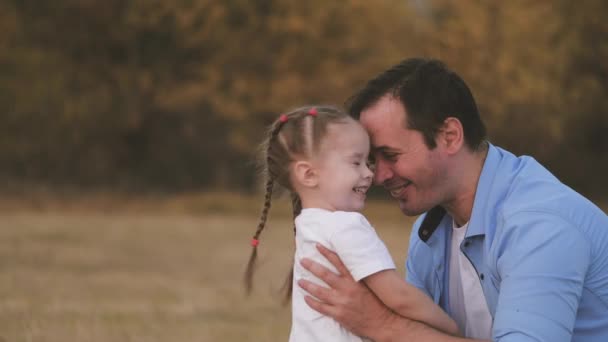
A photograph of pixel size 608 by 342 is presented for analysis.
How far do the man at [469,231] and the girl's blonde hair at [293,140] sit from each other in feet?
0.88

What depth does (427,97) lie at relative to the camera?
143 inches

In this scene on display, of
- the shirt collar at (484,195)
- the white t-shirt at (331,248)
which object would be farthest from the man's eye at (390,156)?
the white t-shirt at (331,248)

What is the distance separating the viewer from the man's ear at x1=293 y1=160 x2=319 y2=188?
342cm

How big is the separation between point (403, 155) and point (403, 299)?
660 mm

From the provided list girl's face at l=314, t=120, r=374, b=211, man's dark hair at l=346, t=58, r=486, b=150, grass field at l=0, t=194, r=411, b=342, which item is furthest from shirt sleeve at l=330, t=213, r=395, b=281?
grass field at l=0, t=194, r=411, b=342

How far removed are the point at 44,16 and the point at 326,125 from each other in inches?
833

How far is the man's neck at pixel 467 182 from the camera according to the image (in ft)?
12.1

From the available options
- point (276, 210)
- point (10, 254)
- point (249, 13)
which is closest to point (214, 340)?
point (10, 254)

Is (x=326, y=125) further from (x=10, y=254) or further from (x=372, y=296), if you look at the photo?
(x=10, y=254)

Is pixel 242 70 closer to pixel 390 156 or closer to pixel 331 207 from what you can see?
pixel 390 156

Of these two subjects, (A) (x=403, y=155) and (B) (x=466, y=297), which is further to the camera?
(B) (x=466, y=297)

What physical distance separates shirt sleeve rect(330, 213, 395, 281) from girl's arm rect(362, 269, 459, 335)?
1.7 inches

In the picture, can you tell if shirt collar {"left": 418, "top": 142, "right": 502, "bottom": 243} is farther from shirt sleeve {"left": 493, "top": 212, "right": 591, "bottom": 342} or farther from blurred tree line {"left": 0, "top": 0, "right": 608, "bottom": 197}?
blurred tree line {"left": 0, "top": 0, "right": 608, "bottom": 197}

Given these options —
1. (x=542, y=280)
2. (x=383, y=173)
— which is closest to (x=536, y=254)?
(x=542, y=280)
